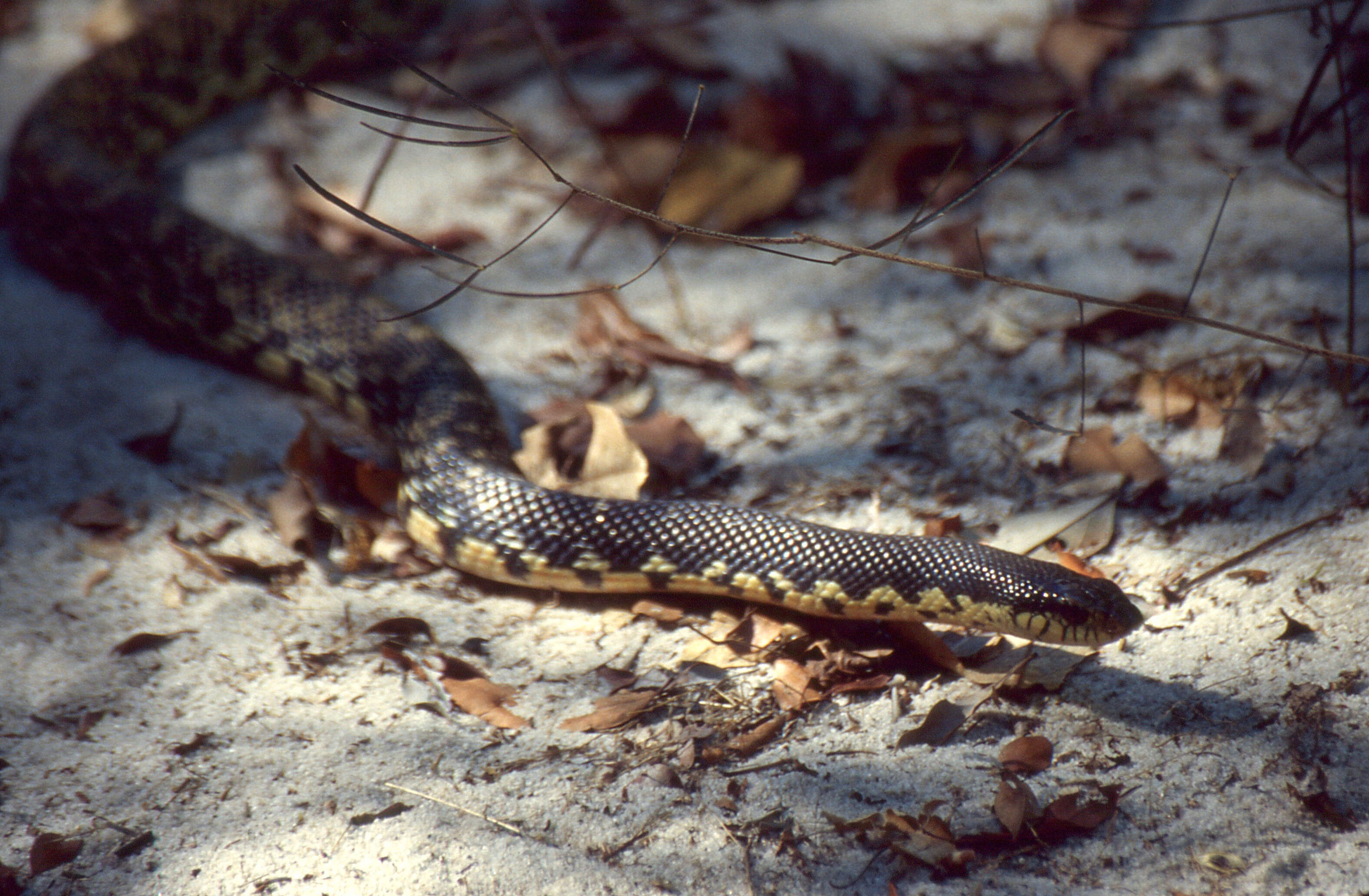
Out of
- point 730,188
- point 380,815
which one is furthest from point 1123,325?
point 380,815

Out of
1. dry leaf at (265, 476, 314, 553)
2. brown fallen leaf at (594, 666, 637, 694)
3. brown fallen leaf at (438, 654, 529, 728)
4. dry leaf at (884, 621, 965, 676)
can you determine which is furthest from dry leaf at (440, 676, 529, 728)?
dry leaf at (884, 621, 965, 676)

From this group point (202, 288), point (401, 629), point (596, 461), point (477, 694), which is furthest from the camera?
point (202, 288)

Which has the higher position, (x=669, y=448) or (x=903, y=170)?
(x=903, y=170)

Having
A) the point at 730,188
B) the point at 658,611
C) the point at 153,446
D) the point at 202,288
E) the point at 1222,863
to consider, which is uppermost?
the point at 730,188

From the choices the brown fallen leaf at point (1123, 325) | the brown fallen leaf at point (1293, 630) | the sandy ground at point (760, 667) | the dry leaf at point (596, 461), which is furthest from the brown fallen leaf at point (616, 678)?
the brown fallen leaf at point (1123, 325)

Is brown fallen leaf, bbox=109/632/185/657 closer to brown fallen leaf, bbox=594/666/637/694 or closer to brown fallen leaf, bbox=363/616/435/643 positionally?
brown fallen leaf, bbox=363/616/435/643

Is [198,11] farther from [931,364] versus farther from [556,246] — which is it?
[931,364]

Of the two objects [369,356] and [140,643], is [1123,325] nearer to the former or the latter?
[369,356]
